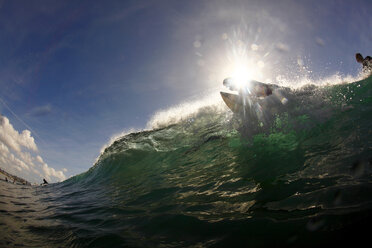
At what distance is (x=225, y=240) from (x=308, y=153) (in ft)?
14.4

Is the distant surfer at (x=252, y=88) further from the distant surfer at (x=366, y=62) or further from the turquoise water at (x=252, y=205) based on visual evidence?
the distant surfer at (x=366, y=62)

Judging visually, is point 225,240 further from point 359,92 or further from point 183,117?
point 183,117

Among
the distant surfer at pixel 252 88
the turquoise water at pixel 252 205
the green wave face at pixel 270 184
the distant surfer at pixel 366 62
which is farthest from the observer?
the distant surfer at pixel 366 62

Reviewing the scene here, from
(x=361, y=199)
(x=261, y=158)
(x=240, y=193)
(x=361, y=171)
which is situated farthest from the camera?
(x=261, y=158)

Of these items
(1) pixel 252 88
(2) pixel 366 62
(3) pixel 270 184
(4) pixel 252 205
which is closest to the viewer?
(4) pixel 252 205

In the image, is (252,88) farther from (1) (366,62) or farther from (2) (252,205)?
(1) (366,62)

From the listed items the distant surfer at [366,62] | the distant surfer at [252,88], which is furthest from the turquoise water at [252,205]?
the distant surfer at [366,62]

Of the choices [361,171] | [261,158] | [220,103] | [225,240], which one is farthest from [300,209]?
[220,103]

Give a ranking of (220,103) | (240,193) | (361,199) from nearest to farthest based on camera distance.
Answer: (361,199) < (240,193) < (220,103)

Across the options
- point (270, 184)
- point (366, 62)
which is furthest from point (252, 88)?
point (366, 62)

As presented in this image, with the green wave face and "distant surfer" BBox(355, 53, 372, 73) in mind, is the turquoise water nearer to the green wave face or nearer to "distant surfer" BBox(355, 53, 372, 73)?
the green wave face

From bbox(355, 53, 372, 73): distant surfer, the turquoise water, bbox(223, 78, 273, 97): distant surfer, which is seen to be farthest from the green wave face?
bbox(355, 53, 372, 73): distant surfer

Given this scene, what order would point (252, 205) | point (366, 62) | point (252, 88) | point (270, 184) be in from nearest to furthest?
point (252, 205)
point (270, 184)
point (252, 88)
point (366, 62)

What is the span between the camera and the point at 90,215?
4160 millimetres
